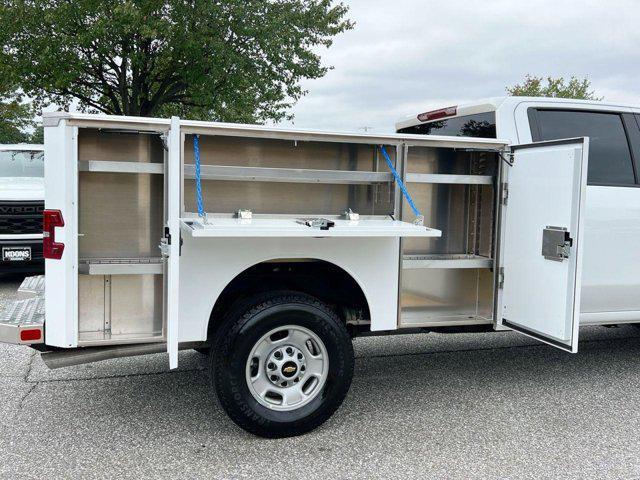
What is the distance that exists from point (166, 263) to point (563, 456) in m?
2.69

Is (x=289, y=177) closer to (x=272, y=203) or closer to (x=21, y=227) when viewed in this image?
(x=272, y=203)

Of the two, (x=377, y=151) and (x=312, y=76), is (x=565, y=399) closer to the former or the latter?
(x=377, y=151)

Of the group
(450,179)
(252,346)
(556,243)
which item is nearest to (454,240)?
(450,179)

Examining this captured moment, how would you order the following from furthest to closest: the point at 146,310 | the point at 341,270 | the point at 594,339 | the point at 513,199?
the point at 594,339 → the point at 513,199 → the point at 341,270 → the point at 146,310

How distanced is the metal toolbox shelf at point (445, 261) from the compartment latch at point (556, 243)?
0.54 meters

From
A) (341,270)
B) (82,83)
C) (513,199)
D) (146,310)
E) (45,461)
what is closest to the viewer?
(45,461)

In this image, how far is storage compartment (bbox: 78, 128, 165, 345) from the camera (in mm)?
3809

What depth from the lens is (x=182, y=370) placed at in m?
5.26

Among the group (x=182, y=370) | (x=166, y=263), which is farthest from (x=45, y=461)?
(x=182, y=370)

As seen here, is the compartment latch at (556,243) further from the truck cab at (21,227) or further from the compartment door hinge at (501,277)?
the truck cab at (21,227)

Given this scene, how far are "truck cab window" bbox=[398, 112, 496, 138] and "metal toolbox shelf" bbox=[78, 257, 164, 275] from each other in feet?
8.98

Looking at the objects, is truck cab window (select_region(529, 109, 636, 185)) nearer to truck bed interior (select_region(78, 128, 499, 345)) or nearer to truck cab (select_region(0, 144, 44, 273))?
truck bed interior (select_region(78, 128, 499, 345))

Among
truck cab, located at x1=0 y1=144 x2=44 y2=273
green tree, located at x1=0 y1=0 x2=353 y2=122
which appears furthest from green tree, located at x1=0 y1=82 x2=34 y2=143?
truck cab, located at x1=0 y1=144 x2=44 y2=273

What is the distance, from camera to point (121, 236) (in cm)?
395
